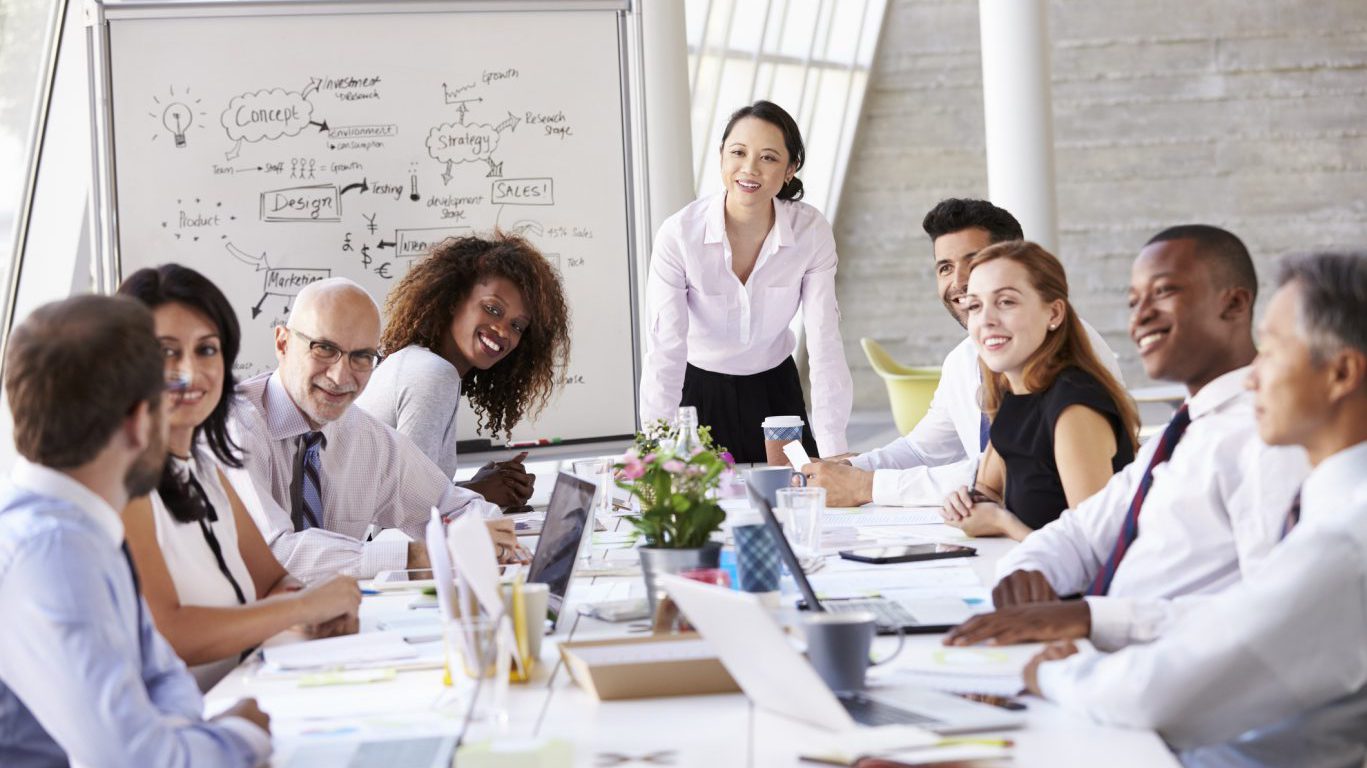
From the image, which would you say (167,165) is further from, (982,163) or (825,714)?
(982,163)

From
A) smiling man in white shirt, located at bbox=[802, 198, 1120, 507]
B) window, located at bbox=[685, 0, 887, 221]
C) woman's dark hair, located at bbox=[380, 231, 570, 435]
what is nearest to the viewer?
smiling man in white shirt, located at bbox=[802, 198, 1120, 507]

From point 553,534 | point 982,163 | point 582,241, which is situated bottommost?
point 553,534

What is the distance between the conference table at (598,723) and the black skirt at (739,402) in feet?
8.09

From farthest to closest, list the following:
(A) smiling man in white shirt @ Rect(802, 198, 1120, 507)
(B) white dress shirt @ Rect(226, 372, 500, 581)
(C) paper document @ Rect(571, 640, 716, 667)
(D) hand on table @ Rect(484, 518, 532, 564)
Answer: (A) smiling man in white shirt @ Rect(802, 198, 1120, 507), (B) white dress shirt @ Rect(226, 372, 500, 581), (D) hand on table @ Rect(484, 518, 532, 564), (C) paper document @ Rect(571, 640, 716, 667)

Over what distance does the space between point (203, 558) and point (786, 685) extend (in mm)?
1002

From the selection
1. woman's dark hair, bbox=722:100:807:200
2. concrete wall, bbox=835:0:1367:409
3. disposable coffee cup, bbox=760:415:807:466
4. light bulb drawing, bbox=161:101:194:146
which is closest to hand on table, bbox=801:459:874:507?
disposable coffee cup, bbox=760:415:807:466

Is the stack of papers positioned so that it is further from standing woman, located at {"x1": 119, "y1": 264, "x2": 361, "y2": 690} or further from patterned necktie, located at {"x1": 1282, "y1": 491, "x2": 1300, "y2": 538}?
standing woman, located at {"x1": 119, "y1": 264, "x2": 361, "y2": 690}

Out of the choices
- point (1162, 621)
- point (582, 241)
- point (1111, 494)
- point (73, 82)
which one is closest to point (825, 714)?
point (1162, 621)

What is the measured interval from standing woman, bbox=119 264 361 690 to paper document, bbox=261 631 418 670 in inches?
1.7

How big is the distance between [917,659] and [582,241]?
3.41 meters

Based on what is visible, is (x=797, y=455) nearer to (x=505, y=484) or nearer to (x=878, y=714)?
(x=505, y=484)

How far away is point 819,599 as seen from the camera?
204 cm

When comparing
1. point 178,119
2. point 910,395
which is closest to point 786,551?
point 178,119

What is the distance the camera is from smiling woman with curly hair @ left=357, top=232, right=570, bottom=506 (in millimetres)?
3420
